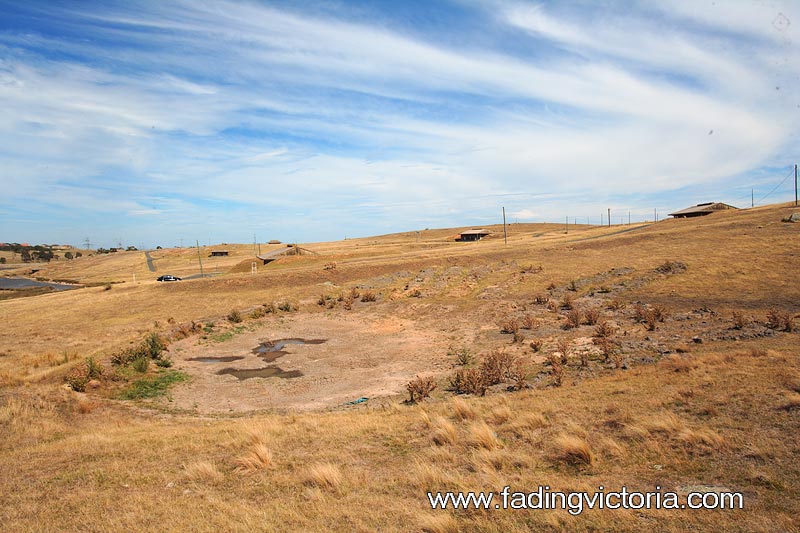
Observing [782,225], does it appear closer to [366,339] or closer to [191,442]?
[366,339]

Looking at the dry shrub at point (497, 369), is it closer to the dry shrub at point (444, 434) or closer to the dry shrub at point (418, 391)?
the dry shrub at point (418, 391)

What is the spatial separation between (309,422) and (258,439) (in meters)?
1.83

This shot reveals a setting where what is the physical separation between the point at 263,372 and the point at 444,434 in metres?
13.2

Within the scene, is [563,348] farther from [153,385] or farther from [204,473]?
[153,385]

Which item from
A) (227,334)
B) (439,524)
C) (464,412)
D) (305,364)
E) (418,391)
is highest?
(439,524)

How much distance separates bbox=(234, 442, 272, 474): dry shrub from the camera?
8391 mm

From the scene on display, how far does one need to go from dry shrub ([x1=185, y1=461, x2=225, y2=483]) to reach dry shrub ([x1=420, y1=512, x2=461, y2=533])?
4255mm

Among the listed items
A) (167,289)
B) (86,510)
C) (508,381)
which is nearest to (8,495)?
(86,510)

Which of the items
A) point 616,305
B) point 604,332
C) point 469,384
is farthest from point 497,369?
point 616,305

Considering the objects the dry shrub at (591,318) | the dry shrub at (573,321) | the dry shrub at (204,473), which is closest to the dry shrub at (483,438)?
the dry shrub at (204,473)

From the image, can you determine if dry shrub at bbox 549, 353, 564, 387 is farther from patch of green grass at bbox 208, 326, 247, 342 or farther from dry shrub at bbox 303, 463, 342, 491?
patch of green grass at bbox 208, 326, 247, 342

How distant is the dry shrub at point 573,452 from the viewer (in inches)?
301

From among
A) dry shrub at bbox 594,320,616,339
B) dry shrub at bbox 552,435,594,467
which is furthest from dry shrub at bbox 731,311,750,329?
dry shrub at bbox 552,435,594,467

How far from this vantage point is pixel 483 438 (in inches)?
351
